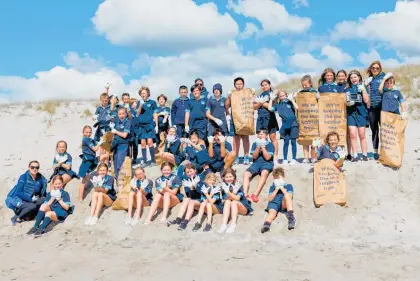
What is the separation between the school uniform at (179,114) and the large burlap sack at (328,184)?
9.79 feet

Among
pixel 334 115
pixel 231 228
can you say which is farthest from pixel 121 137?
pixel 334 115

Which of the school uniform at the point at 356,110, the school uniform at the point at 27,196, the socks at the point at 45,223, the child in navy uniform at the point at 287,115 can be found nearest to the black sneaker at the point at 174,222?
the socks at the point at 45,223

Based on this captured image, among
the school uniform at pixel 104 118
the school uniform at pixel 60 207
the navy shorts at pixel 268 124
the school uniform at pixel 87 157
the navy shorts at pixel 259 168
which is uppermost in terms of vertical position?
the school uniform at pixel 104 118

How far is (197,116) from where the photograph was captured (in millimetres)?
9016

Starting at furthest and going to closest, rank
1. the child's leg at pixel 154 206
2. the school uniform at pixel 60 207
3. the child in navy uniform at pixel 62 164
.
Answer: the child in navy uniform at pixel 62 164
the school uniform at pixel 60 207
the child's leg at pixel 154 206

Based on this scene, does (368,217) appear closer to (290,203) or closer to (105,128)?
(290,203)

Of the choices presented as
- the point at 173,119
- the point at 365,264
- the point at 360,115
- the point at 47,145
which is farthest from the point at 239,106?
the point at 47,145

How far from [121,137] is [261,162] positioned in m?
2.76

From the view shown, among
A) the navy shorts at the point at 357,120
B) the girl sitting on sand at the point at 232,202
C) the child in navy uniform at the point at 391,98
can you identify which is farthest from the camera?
the navy shorts at the point at 357,120

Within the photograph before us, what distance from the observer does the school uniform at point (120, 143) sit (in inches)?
343

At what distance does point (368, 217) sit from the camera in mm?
7098

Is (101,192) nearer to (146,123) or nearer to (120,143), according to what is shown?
(120,143)

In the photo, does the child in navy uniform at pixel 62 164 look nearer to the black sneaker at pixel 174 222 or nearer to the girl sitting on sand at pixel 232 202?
the black sneaker at pixel 174 222

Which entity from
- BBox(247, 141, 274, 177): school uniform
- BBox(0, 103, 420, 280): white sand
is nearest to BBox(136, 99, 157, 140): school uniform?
BBox(0, 103, 420, 280): white sand
